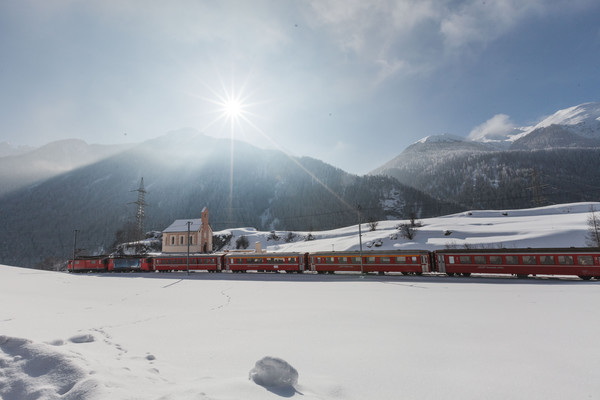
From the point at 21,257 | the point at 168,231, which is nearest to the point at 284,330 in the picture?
the point at 168,231

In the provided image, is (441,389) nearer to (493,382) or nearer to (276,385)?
(493,382)

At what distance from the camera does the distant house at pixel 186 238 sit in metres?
70.7

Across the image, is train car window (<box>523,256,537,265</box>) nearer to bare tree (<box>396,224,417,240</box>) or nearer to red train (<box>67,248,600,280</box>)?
red train (<box>67,248,600,280</box>)

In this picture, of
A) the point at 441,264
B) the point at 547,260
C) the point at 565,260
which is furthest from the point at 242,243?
the point at 565,260

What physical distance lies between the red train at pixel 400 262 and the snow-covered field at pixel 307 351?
54.6 feet

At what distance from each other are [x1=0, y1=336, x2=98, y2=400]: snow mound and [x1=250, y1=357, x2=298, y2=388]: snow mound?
7.25 feet

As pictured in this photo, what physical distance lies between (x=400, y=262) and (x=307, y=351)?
89.5 feet

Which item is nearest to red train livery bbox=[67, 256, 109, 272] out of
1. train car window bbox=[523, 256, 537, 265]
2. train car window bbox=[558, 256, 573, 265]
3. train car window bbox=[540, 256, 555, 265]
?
train car window bbox=[523, 256, 537, 265]

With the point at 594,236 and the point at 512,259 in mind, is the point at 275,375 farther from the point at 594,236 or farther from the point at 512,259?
the point at 594,236

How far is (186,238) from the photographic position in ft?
232

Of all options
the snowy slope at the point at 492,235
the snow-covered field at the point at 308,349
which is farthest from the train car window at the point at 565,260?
the snowy slope at the point at 492,235

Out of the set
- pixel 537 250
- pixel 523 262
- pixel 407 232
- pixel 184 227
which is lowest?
→ pixel 523 262

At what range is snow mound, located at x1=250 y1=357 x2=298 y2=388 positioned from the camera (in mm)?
4402

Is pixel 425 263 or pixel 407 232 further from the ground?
pixel 407 232
